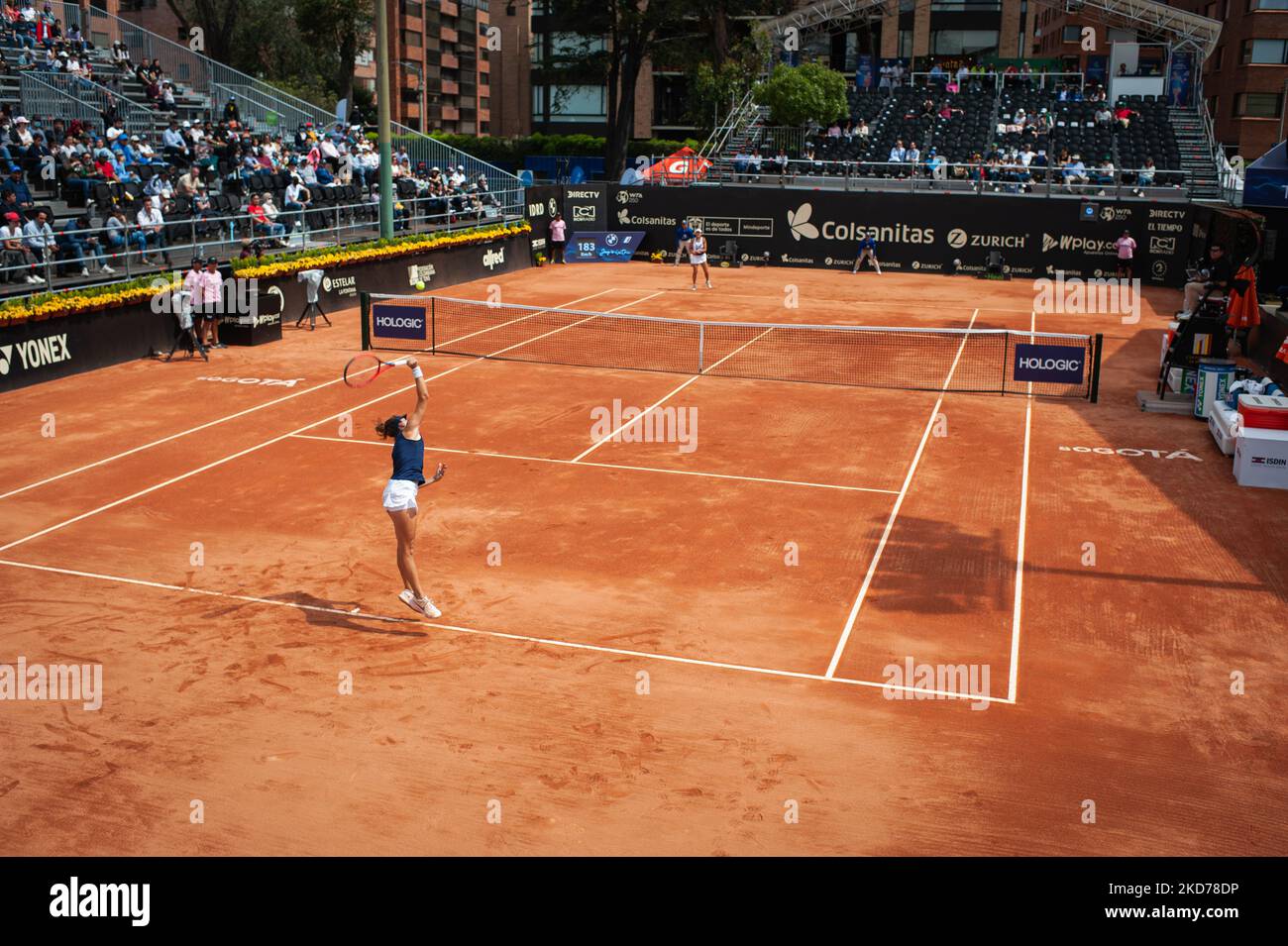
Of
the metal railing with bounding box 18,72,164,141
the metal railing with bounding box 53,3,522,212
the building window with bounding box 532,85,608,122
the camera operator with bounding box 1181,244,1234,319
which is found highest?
the building window with bounding box 532,85,608,122

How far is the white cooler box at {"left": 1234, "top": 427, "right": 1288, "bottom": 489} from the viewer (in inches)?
665

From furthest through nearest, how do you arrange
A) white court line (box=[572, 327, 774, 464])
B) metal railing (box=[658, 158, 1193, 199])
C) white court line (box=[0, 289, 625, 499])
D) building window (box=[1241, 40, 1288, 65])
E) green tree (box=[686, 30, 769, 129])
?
building window (box=[1241, 40, 1288, 65]), green tree (box=[686, 30, 769, 129]), metal railing (box=[658, 158, 1193, 199]), white court line (box=[572, 327, 774, 464]), white court line (box=[0, 289, 625, 499])

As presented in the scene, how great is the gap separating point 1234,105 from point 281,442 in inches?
2646

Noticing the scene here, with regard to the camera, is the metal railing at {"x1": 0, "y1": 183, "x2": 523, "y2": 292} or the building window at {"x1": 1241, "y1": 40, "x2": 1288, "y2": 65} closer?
the metal railing at {"x1": 0, "y1": 183, "x2": 523, "y2": 292}

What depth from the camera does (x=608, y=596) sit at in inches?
504

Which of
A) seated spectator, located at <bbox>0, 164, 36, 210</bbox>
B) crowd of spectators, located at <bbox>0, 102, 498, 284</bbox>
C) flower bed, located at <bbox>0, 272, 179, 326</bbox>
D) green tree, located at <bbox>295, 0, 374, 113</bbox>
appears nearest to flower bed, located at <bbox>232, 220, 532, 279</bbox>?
crowd of spectators, located at <bbox>0, 102, 498, 284</bbox>

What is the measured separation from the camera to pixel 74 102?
3428 centimetres

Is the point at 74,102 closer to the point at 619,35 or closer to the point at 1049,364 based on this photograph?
the point at 1049,364

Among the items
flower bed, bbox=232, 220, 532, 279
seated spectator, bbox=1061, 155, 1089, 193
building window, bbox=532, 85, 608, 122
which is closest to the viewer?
flower bed, bbox=232, 220, 532, 279

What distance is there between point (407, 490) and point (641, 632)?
8.78 feet

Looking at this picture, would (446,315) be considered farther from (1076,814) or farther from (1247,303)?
(1076,814)

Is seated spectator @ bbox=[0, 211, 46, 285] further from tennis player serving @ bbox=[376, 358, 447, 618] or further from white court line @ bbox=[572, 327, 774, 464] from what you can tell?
tennis player serving @ bbox=[376, 358, 447, 618]

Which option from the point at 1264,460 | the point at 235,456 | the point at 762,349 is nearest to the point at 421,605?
the point at 235,456

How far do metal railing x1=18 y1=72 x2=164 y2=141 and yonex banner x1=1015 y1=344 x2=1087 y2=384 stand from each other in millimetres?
25180
